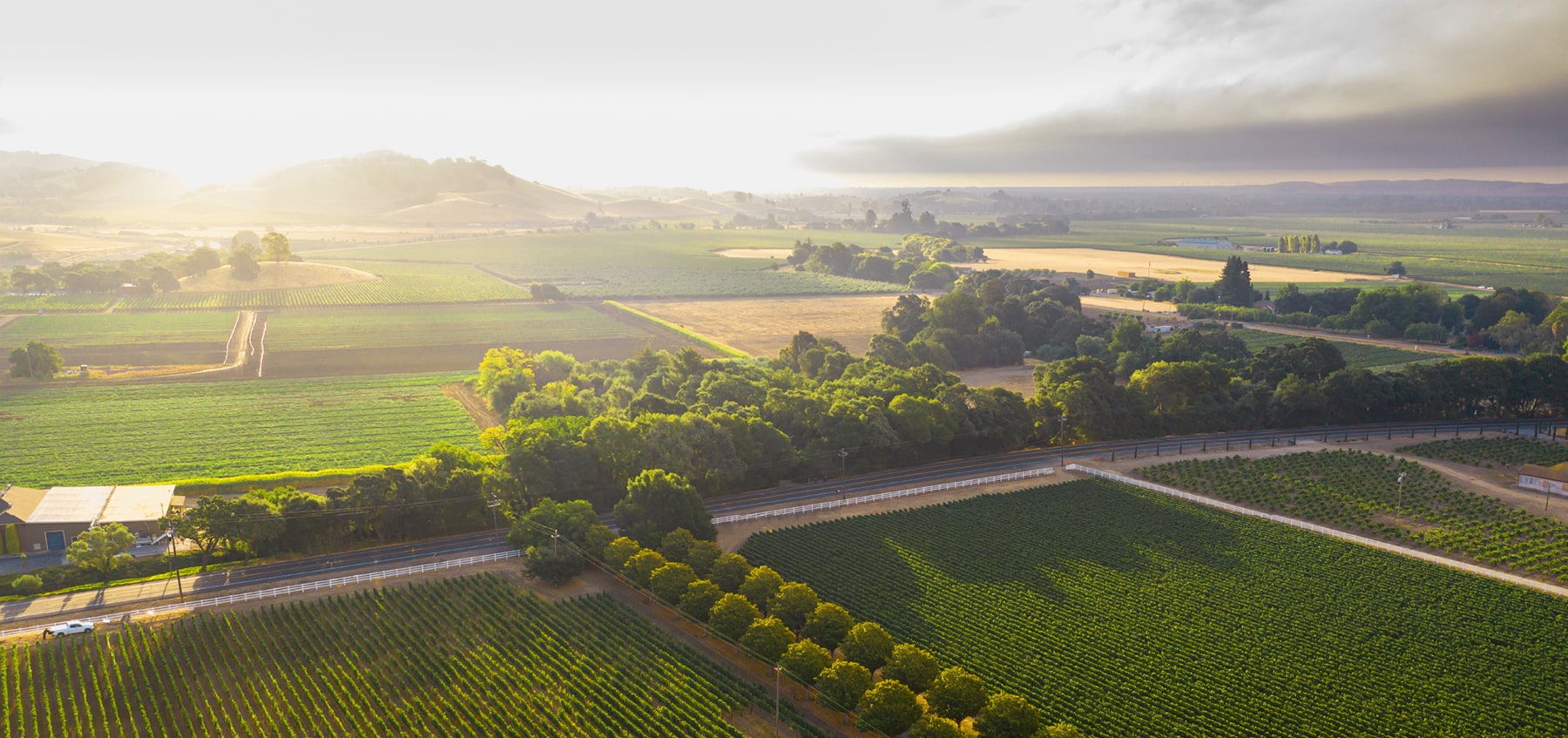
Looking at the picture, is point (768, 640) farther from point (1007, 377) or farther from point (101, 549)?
point (1007, 377)

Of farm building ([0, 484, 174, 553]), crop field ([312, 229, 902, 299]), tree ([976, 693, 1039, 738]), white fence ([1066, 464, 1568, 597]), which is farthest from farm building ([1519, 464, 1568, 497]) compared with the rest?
crop field ([312, 229, 902, 299])

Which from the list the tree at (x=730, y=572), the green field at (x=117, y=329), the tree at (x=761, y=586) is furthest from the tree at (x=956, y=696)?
the green field at (x=117, y=329)

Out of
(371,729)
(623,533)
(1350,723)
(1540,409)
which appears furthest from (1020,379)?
(371,729)

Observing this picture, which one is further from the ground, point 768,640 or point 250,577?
point 768,640

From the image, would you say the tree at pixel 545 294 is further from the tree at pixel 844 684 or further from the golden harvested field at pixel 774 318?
the tree at pixel 844 684

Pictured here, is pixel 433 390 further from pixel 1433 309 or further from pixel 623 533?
pixel 1433 309

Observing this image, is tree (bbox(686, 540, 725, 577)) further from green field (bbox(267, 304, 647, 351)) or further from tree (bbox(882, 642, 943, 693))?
green field (bbox(267, 304, 647, 351))

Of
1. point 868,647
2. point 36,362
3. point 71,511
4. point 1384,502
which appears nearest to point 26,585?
point 71,511
